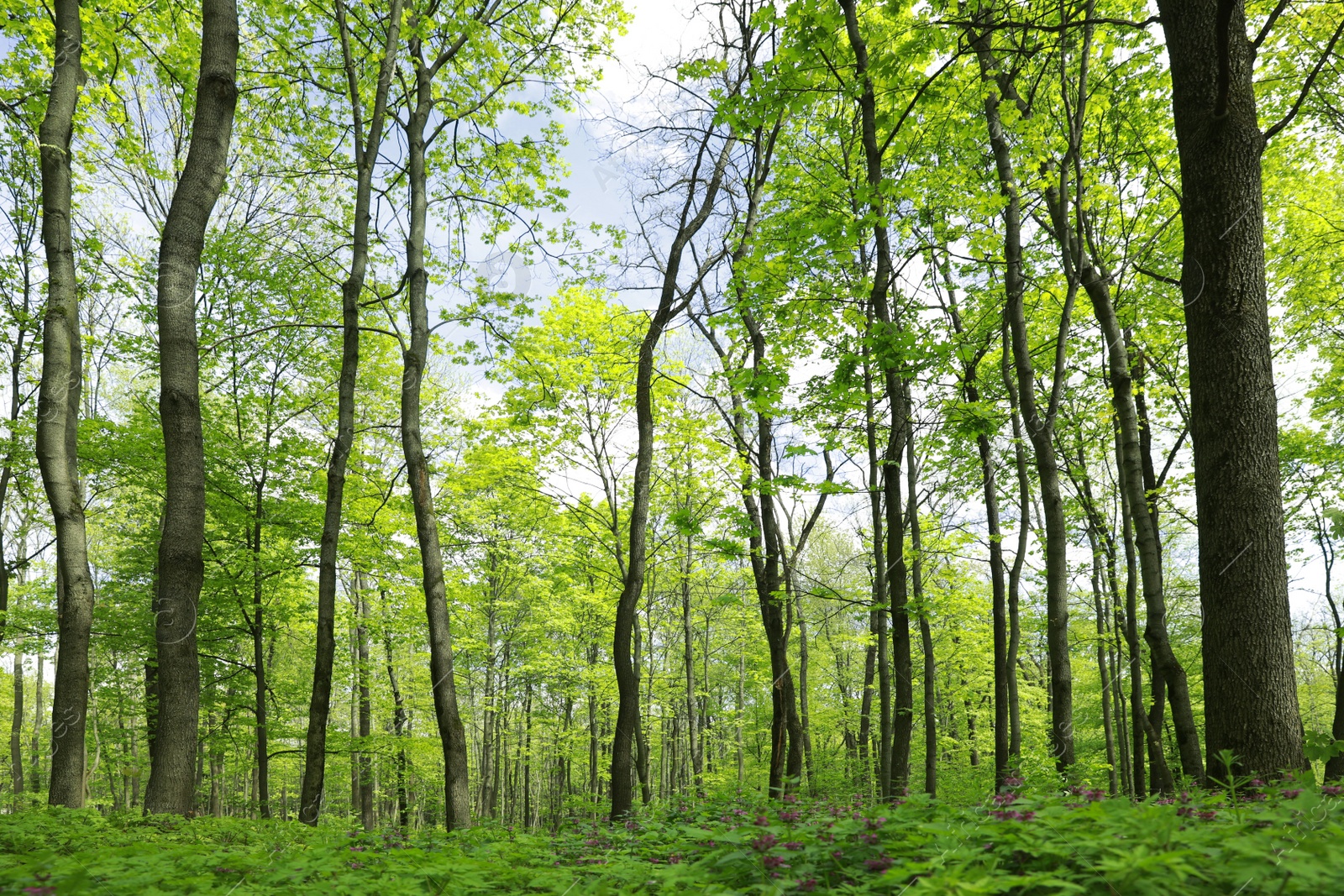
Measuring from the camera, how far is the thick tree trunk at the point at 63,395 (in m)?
6.99

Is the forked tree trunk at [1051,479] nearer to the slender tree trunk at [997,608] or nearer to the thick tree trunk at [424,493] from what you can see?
the slender tree trunk at [997,608]

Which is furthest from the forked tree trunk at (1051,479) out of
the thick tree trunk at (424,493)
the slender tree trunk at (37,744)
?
the slender tree trunk at (37,744)

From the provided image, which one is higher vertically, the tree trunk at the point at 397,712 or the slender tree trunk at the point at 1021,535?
the slender tree trunk at the point at 1021,535

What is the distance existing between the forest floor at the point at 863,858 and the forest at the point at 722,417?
0.11 ft

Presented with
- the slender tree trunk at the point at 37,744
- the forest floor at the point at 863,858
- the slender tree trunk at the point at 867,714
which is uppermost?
the forest floor at the point at 863,858

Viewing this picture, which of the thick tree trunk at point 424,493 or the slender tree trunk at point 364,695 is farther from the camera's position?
the slender tree trunk at point 364,695

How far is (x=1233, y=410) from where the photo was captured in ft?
13.0

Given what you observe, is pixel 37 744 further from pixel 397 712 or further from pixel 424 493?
pixel 424 493

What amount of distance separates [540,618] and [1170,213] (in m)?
18.2

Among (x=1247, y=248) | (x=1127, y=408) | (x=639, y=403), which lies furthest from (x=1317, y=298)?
(x=639, y=403)

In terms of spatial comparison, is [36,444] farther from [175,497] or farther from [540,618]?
[540,618]

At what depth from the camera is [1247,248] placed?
4020 mm

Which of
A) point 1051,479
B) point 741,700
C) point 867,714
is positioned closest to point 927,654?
point 867,714

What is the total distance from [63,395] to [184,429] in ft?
9.68
